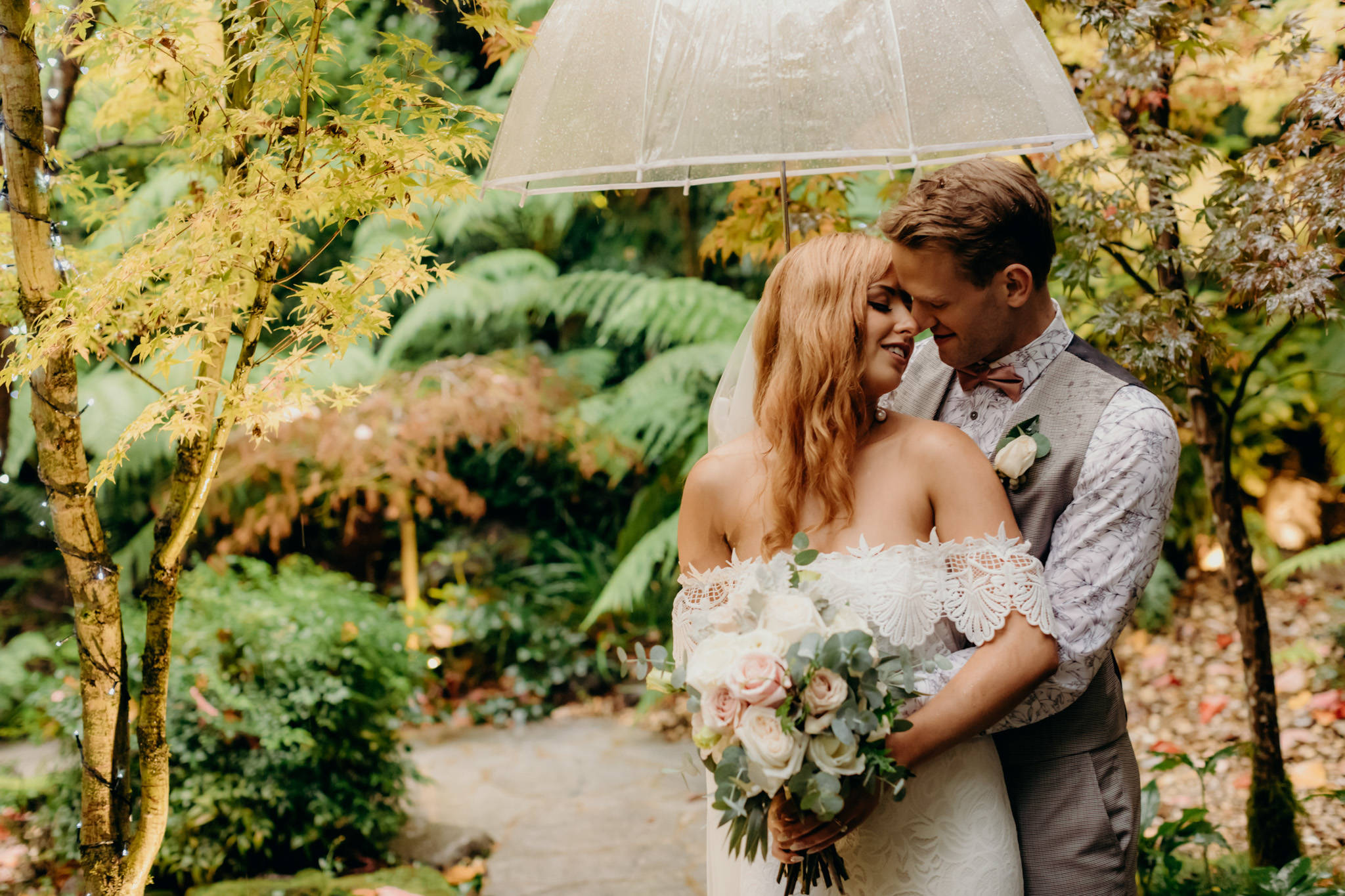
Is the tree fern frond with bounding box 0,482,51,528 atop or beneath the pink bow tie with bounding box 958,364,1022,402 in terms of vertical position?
beneath

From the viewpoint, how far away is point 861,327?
5.88ft

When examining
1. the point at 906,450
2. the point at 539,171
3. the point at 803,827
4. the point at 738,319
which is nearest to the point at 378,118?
the point at 539,171

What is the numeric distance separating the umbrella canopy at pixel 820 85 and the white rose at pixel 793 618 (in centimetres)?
84

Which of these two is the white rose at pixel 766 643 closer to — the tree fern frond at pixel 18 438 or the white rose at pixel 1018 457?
the white rose at pixel 1018 457

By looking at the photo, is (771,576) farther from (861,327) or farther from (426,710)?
(426,710)

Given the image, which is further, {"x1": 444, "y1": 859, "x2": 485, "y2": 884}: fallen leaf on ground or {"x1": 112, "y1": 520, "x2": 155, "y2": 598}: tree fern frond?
{"x1": 112, "y1": 520, "x2": 155, "y2": 598}: tree fern frond

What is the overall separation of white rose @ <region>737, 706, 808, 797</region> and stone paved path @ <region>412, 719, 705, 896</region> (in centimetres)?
260

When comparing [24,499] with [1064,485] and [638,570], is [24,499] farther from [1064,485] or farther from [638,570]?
[1064,485]

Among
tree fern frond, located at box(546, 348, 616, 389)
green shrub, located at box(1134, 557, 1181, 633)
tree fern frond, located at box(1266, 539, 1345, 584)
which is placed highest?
tree fern frond, located at box(546, 348, 616, 389)

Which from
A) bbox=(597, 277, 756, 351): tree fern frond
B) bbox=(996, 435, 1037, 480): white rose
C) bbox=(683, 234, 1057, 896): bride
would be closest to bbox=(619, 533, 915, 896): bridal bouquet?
bbox=(683, 234, 1057, 896): bride

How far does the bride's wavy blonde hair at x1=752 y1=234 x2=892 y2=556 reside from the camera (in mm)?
1781

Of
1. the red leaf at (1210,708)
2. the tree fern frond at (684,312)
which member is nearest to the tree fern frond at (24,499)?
the tree fern frond at (684,312)

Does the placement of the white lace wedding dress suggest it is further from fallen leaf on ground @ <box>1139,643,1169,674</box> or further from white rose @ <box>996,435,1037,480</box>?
fallen leaf on ground @ <box>1139,643,1169,674</box>

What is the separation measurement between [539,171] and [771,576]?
3.12ft
